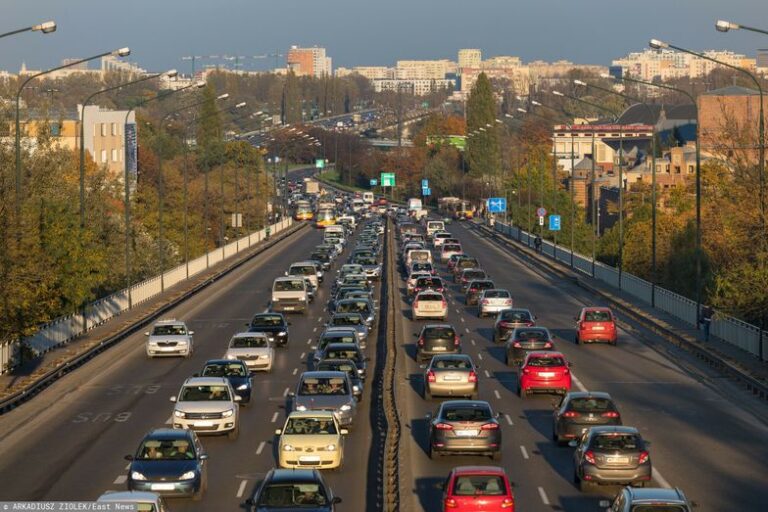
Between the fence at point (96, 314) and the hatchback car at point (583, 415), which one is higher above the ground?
the hatchback car at point (583, 415)

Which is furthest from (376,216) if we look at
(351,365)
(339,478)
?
(339,478)

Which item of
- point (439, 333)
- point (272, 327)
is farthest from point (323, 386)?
point (272, 327)

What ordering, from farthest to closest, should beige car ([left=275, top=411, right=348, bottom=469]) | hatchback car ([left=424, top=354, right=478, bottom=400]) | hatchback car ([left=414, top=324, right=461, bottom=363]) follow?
1. hatchback car ([left=414, top=324, right=461, bottom=363])
2. hatchback car ([left=424, top=354, right=478, bottom=400])
3. beige car ([left=275, top=411, right=348, bottom=469])

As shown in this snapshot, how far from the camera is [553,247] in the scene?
9825 centimetres

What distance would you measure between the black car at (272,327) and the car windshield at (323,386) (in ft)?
50.3

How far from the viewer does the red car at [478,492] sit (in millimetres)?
21609

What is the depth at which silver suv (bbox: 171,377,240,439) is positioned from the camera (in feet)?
99.5

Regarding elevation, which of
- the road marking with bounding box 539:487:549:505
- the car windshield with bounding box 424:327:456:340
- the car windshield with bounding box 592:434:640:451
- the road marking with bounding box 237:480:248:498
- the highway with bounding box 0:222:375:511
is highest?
the car windshield with bounding box 592:434:640:451

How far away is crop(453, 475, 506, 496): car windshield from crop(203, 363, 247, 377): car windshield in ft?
47.9

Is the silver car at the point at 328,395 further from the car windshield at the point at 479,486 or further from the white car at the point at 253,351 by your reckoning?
the car windshield at the point at 479,486

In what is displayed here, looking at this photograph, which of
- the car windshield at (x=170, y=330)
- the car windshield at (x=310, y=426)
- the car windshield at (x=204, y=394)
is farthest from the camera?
the car windshield at (x=170, y=330)

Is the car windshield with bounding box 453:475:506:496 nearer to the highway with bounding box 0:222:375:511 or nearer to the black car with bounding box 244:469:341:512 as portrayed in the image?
the black car with bounding box 244:469:341:512

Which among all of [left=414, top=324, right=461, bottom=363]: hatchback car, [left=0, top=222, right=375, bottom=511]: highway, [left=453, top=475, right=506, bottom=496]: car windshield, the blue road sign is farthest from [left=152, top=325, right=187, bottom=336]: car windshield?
the blue road sign

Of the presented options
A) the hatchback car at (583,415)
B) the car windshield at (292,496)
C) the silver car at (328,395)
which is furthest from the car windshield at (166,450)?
the hatchback car at (583,415)
